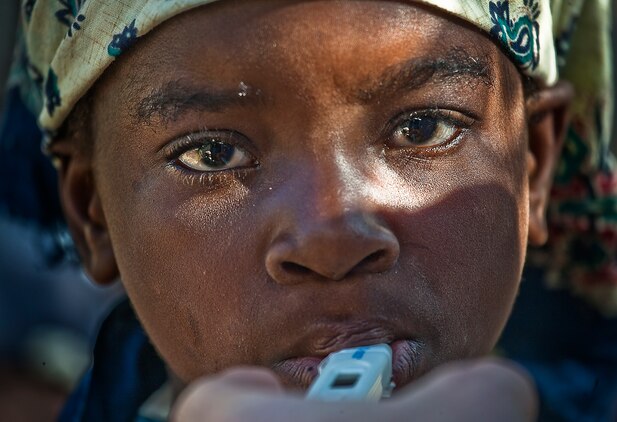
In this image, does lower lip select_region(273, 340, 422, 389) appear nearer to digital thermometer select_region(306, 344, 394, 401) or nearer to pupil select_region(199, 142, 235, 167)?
digital thermometer select_region(306, 344, 394, 401)

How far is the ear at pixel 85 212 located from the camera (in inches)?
92.7

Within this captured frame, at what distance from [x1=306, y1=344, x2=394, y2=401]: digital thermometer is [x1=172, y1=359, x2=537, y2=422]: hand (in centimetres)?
14

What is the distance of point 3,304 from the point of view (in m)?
4.29

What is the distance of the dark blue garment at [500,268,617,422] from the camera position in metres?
2.77

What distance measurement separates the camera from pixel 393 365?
5.97ft

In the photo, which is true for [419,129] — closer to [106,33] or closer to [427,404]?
[106,33]

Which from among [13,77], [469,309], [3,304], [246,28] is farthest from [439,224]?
[3,304]

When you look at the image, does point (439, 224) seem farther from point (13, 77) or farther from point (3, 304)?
point (3, 304)

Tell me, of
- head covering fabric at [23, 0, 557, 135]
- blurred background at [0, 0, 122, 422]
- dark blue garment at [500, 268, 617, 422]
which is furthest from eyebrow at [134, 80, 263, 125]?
blurred background at [0, 0, 122, 422]

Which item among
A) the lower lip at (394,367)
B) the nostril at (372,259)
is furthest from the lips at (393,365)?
the nostril at (372,259)

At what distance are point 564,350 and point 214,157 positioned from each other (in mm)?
1255

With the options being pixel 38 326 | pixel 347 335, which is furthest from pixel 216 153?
pixel 38 326

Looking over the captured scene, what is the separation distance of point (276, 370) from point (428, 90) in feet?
1.75

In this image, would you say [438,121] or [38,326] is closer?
[438,121]
